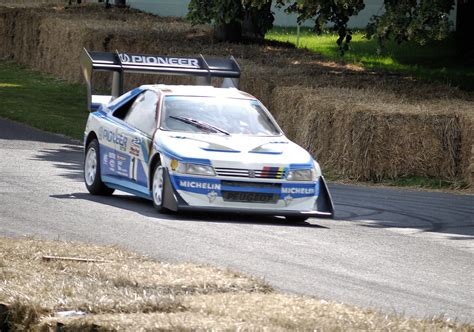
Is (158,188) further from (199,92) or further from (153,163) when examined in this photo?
(199,92)

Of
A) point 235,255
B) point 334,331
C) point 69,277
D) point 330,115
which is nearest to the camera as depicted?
point 334,331

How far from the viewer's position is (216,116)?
56.2 ft

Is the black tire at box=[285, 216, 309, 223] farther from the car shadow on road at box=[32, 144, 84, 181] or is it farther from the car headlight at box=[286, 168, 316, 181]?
the car shadow on road at box=[32, 144, 84, 181]

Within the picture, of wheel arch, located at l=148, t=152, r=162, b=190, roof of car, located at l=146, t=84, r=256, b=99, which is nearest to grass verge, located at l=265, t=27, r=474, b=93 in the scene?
roof of car, located at l=146, t=84, r=256, b=99

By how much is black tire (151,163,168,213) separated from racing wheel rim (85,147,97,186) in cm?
174

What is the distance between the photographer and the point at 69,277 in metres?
9.30

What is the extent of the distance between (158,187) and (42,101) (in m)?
17.8

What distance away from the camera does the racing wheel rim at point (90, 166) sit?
18016mm

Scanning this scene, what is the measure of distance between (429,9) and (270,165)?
1058 centimetres

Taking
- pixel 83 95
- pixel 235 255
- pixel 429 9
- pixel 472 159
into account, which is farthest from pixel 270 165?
pixel 83 95

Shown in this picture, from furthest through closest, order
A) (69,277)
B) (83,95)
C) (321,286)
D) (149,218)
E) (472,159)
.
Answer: (83,95), (472,159), (149,218), (321,286), (69,277)

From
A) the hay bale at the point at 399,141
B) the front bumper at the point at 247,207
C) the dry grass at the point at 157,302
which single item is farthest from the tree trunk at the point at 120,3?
the dry grass at the point at 157,302

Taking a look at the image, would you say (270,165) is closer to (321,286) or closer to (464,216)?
(464,216)

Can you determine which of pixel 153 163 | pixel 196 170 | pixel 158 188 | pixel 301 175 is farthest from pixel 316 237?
pixel 153 163
